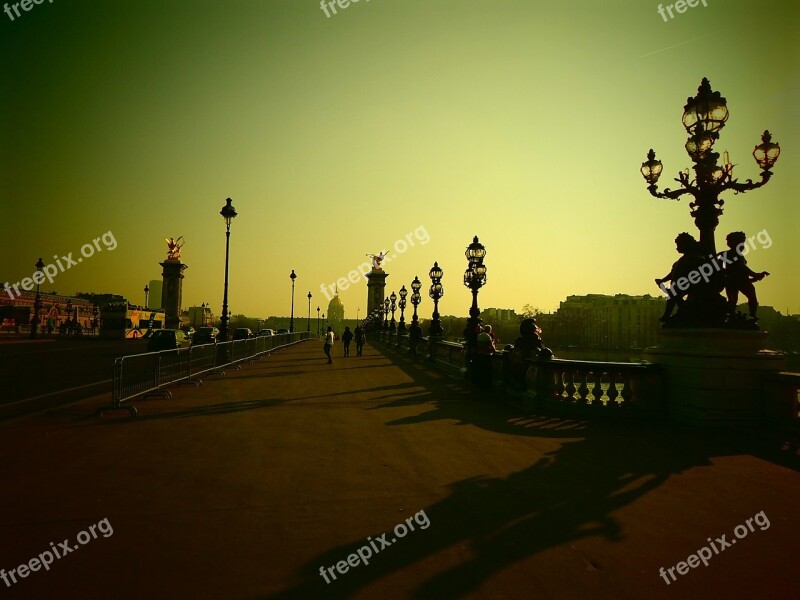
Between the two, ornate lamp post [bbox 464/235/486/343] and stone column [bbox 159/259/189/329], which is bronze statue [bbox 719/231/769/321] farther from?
stone column [bbox 159/259/189/329]

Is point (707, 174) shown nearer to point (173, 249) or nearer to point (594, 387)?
point (594, 387)

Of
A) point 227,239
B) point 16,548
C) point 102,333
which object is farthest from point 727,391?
point 102,333

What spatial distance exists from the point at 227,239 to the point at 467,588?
2495 centimetres

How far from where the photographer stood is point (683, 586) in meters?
3.73

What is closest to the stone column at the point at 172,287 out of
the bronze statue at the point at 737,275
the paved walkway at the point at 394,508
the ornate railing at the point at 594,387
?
the paved walkway at the point at 394,508

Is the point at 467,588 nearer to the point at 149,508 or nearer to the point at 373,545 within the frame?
the point at 373,545

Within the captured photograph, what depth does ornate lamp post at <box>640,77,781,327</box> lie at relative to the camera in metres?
9.95

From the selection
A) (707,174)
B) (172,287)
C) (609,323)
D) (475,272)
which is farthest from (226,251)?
(609,323)
